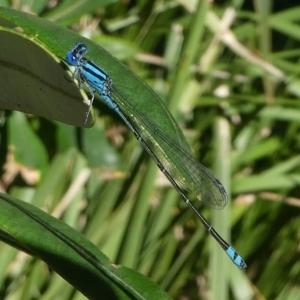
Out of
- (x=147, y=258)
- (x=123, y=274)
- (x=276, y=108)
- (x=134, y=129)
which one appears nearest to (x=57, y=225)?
(x=123, y=274)

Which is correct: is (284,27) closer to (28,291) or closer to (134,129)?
(134,129)

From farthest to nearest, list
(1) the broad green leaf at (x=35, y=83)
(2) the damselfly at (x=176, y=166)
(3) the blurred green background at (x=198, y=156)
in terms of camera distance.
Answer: (3) the blurred green background at (x=198, y=156) < (2) the damselfly at (x=176, y=166) < (1) the broad green leaf at (x=35, y=83)

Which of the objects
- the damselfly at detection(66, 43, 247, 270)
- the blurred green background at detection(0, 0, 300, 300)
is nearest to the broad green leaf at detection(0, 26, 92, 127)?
the damselfly at detection(66, 43, 247, 270)

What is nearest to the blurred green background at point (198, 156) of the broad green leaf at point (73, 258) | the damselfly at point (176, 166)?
the damselfly at point (176, 166)

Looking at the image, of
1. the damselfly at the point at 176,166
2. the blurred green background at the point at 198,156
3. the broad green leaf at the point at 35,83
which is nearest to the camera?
the broad green leaf at the point at 35,83

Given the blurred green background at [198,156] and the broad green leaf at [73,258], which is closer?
the broad green leaf at [73,258]

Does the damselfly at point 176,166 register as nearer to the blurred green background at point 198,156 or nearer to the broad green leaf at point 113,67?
the blurred green background at point 198,156

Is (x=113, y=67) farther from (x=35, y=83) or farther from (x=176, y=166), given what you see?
(x=176, y=166)
